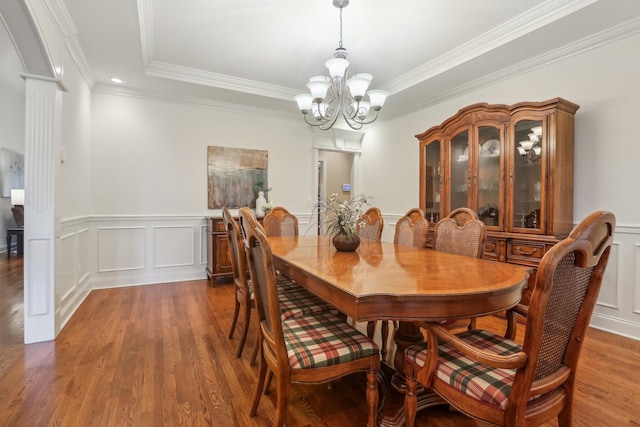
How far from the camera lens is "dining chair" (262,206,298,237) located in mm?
3402

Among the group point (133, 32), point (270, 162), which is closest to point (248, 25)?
point (133, 32)

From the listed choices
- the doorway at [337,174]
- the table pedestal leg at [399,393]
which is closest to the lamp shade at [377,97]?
the table pedestal leg at [399,393]

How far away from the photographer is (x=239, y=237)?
1.97 m

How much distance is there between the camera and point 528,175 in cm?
292

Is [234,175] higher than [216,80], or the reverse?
[216,80]

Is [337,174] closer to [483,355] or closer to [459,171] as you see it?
[459,171]

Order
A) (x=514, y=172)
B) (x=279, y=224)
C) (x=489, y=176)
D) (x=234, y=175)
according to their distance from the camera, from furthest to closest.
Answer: (x=234, y=175) < (x=279, y=224) < (x=489, y=176) < (x=514, y=172)

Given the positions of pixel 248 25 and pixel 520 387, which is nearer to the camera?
pixel 520 387

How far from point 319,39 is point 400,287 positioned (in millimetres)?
2632

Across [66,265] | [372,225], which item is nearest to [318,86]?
[372,225]

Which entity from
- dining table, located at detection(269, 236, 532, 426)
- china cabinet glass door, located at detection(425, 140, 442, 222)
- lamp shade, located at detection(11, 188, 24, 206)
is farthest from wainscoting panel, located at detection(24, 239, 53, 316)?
lamp shade, located at detection(11, 188, 24, 206)

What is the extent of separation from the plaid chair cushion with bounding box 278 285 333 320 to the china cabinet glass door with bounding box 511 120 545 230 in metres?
2.20

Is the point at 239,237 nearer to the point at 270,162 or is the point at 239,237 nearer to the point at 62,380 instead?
the point at 62,380

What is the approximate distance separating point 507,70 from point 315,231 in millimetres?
3557
